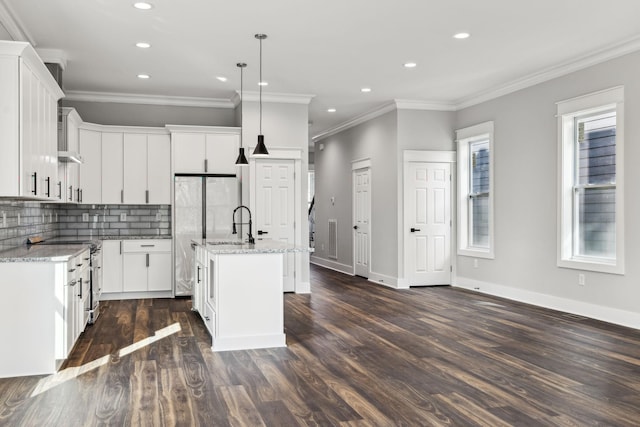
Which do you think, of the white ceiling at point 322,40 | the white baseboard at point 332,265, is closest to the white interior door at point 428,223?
the white ceiling at point 322,40

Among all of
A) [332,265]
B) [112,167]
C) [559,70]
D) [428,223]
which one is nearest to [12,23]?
[112,167]

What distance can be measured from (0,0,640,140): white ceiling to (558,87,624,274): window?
595 millimetres

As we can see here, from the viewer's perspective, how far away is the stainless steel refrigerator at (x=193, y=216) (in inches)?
295

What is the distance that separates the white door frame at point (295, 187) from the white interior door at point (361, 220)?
1741 millimetres

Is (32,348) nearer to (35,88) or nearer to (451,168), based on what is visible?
(35,88)

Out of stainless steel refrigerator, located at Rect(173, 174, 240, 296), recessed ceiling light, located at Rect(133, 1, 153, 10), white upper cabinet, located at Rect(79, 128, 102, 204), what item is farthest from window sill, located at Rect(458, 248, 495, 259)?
recessed ceiling light, located at Rect(133, 1, 153, 10)

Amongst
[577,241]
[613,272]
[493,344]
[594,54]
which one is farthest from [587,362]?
[594,54]

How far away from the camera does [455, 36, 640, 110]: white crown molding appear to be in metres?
5.61

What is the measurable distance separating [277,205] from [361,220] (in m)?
2.24

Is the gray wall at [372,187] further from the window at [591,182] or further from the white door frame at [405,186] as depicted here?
the window at [591,182]

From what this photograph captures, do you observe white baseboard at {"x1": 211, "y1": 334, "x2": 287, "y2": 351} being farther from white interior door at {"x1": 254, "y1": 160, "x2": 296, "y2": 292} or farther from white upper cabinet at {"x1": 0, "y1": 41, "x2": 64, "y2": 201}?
white interior door at {"x1": 254, "y1": 160, "x2": 296, "y2": 292}

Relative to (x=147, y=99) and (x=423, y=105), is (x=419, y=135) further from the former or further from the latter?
(x=147, y=99)

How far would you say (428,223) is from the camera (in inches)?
337

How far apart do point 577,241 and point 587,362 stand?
8.07 feet
